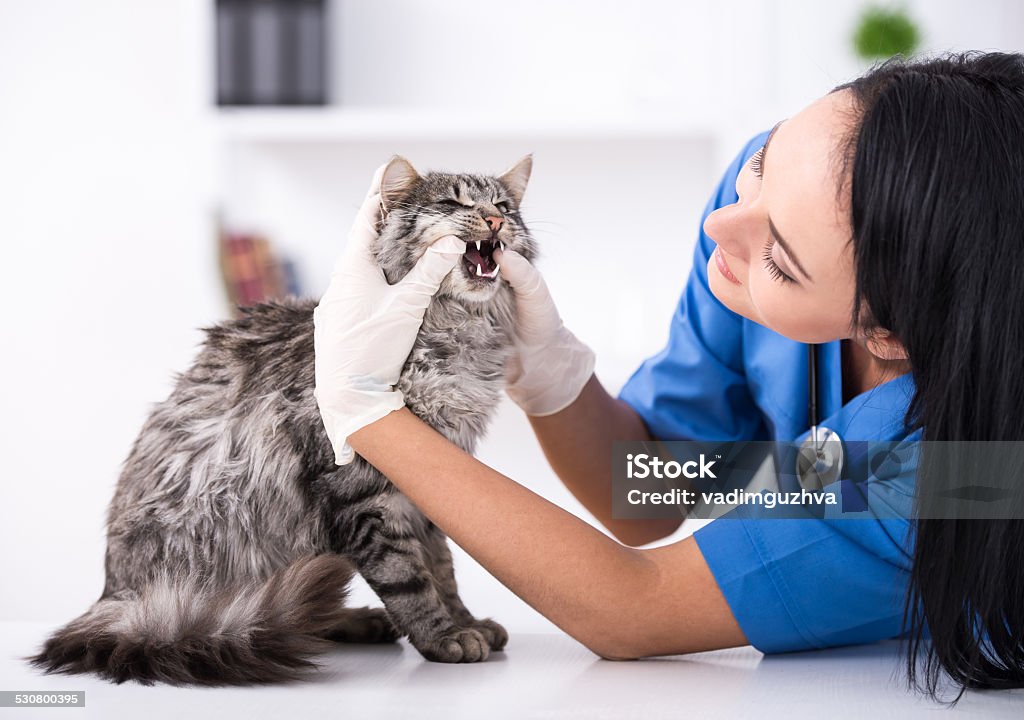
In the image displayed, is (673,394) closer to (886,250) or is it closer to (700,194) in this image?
(886,250)

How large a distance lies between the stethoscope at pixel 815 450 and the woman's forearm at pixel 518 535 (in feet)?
0.89

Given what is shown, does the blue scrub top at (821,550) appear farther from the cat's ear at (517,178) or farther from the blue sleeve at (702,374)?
the cat's ear at (517,178)

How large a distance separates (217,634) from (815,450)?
31.6 inches

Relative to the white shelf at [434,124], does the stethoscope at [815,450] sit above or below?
below

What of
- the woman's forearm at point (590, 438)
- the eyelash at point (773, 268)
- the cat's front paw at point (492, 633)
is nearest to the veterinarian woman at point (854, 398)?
the eyelash at point (773, 268)

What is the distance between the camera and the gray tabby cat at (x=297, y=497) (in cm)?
105

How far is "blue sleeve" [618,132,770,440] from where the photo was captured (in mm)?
1544

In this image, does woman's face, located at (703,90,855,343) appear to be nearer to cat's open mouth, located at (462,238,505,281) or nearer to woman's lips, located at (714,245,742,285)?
woman's lips, located at (714,245,742,285)

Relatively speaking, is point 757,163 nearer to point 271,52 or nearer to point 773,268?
point 773,268

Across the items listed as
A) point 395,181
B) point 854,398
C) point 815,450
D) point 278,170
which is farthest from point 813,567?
point 278,170

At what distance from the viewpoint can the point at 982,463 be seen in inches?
39.0

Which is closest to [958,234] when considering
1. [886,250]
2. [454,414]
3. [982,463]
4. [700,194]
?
[886,250]

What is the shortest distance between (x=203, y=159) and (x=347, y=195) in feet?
1.36

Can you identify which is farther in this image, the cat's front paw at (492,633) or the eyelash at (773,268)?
the cat's front paw at (492,633)
